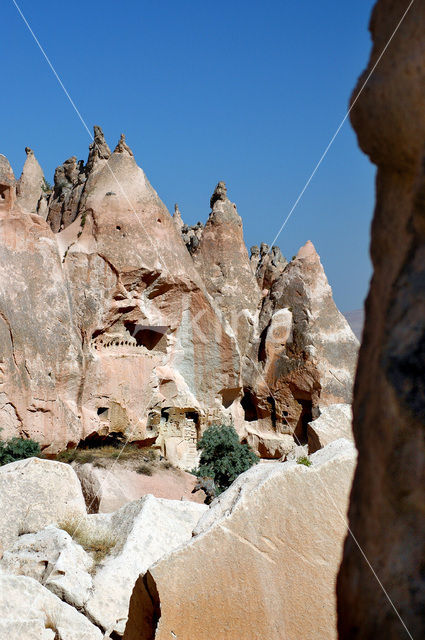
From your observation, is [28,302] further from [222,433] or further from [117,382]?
[222,433]

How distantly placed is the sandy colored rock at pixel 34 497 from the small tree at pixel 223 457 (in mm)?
4996

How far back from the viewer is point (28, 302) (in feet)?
36.4

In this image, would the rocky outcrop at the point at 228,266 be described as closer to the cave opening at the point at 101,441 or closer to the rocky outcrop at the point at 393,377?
the cave opening at the point at 101,441

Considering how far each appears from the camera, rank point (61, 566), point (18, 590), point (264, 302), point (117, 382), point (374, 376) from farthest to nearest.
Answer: point (264, 302) < point (117, 382) < point (61, 566) < point (18, 590) < point (374, 376)

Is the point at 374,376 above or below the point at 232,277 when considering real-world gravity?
below

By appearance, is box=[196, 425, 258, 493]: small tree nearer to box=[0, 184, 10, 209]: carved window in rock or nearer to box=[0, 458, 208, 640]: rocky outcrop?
box=[0, 184, 10, 209]: carved window in rock

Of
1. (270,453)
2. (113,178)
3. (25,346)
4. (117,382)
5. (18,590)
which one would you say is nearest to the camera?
(18,590)

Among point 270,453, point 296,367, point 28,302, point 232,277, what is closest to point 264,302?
point 232,277

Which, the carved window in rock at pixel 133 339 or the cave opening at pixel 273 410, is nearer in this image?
the carved window in rock at pixel 133 339

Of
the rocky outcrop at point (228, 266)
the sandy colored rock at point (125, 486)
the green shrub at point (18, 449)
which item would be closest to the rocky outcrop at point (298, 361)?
the rocky outcrop at point (228, 266)

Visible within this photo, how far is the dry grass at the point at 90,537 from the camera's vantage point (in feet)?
17.0

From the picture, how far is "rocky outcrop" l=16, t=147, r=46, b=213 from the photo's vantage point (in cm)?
2462

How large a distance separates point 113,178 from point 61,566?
10.2 meters

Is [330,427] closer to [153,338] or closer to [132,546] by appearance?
A: [132,546]
